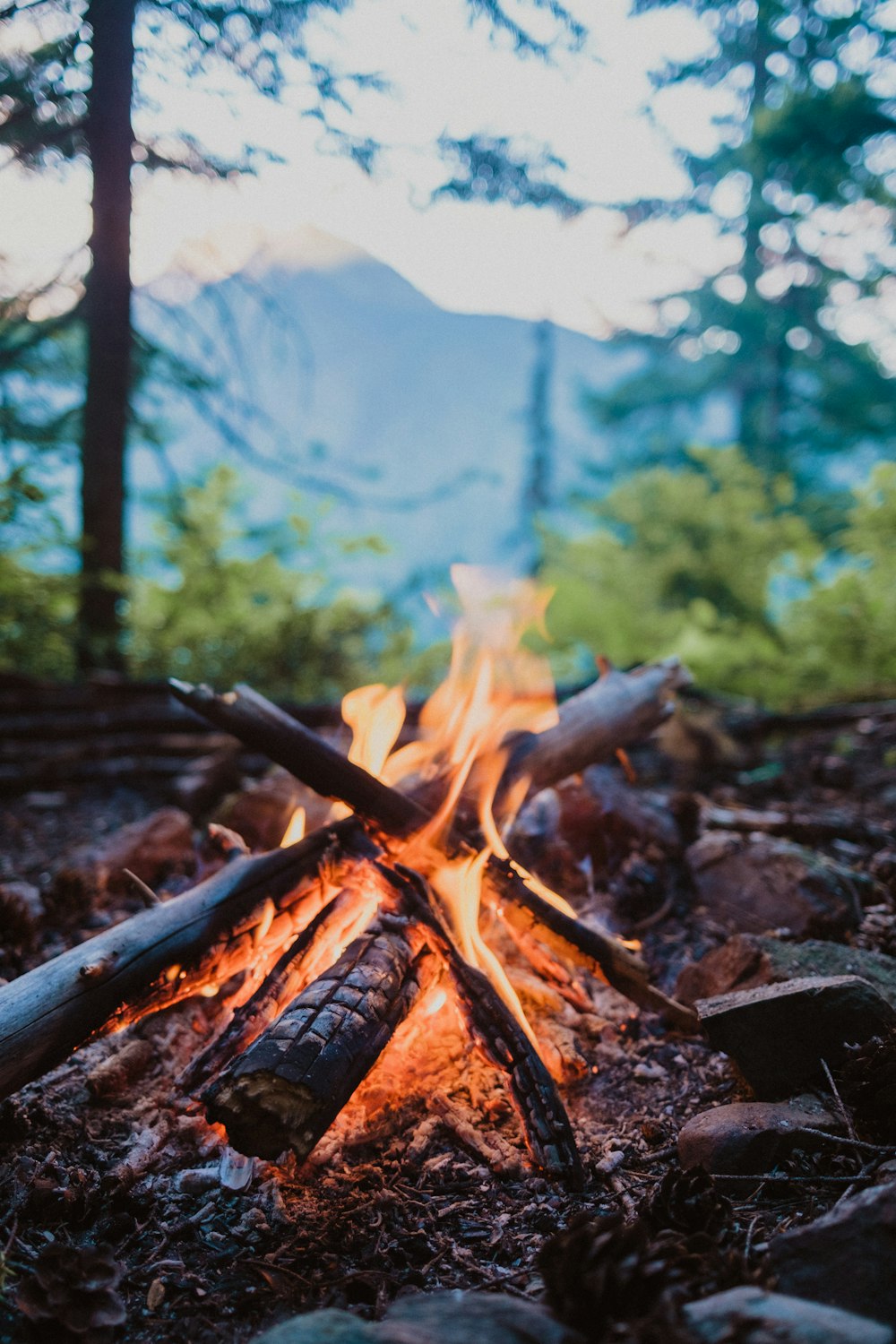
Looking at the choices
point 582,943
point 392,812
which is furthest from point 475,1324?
point 392,812

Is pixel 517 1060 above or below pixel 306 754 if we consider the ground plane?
below

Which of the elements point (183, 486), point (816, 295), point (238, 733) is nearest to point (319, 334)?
point (816, 295)

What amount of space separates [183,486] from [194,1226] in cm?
754

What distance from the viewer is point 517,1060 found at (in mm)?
1878

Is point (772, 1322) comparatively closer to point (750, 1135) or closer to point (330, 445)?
point (750, 1135)

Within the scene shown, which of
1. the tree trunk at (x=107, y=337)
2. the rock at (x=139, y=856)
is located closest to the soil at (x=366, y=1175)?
the rock at (x=139, y=856)

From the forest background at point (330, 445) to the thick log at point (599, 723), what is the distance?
9.16ft

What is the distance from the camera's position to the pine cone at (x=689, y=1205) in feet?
4.63

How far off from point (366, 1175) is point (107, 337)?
633 centimetres

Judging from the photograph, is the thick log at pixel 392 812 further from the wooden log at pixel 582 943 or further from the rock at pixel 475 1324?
the rock at pixel 475 1324

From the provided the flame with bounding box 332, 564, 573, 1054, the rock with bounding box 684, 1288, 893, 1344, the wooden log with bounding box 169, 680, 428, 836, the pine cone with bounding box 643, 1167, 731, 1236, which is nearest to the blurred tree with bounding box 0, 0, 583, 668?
the flame with bounding box 332, 564, 573, 1054

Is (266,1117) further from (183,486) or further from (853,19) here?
(853,19)

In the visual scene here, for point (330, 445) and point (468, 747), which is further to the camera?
point (330, 445)

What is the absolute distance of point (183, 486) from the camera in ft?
26.1
